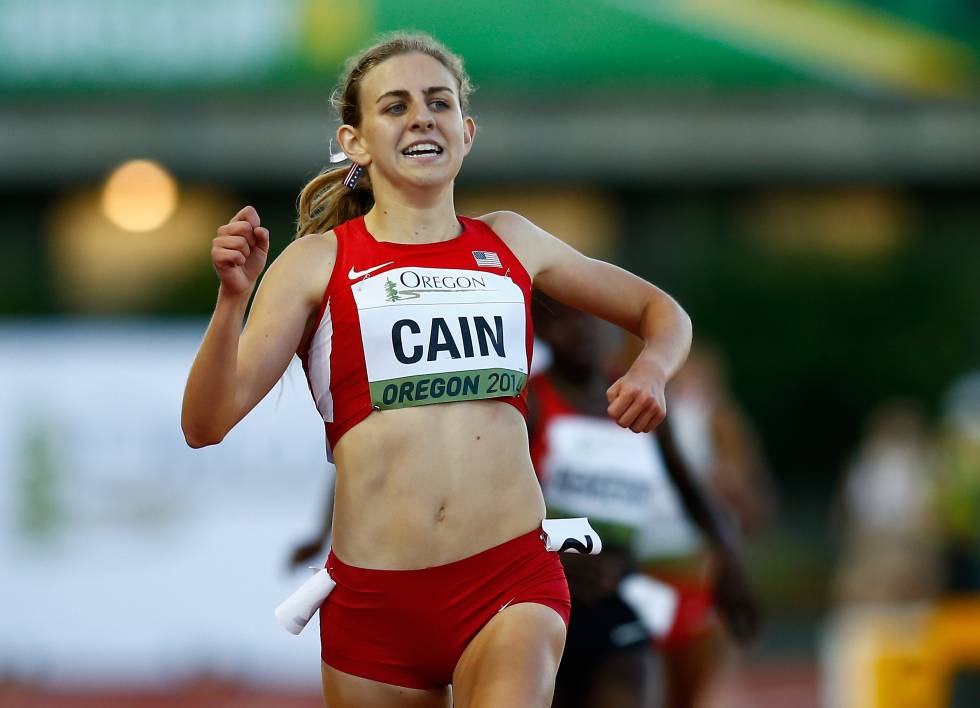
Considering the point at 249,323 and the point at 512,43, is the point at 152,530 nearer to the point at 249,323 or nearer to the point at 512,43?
the point at 249,323

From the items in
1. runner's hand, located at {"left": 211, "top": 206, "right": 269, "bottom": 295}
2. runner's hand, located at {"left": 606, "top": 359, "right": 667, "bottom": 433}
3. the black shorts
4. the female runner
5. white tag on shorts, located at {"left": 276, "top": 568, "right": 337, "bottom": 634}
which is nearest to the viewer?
runner's hand, located at {"left": 211, "top": 206, "right": 269, "bottom": 295}

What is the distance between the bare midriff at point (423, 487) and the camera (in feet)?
12.8

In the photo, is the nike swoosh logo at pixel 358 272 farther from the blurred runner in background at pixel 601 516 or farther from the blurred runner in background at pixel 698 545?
the blurred runner in background at pixel 698 545

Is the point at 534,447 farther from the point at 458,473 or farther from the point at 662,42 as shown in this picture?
the point at 662,42

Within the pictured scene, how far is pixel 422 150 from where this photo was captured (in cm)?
411

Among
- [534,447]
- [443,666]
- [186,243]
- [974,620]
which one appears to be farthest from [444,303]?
[186,243]

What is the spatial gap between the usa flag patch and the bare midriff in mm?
351

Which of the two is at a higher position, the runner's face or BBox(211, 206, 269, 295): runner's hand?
the runner's face

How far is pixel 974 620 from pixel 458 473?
21.9 ft

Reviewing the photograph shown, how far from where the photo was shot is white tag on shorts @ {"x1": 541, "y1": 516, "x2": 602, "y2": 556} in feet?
13.3

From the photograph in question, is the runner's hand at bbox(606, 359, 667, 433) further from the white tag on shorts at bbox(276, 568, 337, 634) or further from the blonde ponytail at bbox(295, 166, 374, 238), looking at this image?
the blonde ponytail at bbox(295, 166, 374, 238)

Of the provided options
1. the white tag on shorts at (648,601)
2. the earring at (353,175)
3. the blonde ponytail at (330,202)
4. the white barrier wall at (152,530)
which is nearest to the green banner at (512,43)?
the white barrier wall at (152,530)

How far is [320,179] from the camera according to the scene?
4438 millimetres

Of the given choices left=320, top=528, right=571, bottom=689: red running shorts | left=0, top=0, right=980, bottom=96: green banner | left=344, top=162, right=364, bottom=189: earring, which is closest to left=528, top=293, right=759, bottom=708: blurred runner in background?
left=344, top=162, right=364, bottom=189: earring
